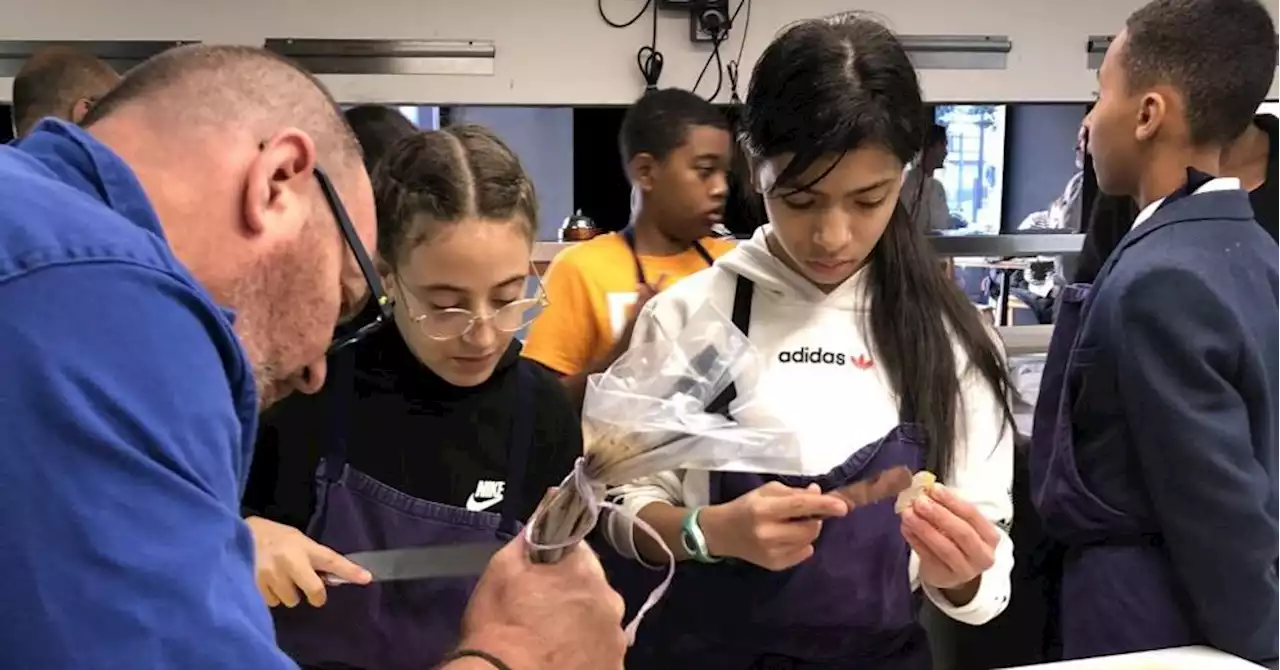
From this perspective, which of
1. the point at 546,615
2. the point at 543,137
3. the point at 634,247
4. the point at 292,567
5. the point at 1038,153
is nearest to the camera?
the point at 546,615

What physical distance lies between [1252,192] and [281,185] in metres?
2.12

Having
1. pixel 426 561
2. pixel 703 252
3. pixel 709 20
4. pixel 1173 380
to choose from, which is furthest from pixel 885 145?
pixel 709 20

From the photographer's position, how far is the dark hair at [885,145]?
1.22 m

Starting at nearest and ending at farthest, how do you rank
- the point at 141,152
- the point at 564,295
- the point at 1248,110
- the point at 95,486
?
the point at 95,486, the point at 141,152, the point at 1248,110, the point at 564,295

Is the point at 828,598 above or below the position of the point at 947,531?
below

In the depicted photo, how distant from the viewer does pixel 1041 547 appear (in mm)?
1732

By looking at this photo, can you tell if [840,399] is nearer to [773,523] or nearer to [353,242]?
[773,523]

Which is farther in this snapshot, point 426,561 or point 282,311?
point 426,561

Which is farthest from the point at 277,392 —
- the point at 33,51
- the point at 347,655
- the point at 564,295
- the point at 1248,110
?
the point at 33,51

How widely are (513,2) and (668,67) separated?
567 millimetres

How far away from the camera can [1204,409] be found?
1347mm

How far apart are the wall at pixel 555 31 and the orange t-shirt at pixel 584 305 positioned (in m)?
1.79

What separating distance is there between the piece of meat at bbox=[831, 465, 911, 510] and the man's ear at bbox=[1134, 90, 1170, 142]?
76 cm

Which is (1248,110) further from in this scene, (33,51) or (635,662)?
(33,51)
